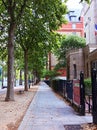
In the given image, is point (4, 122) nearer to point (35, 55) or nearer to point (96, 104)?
point (96, 104)

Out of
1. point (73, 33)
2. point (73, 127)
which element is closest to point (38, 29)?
point (73, 127)

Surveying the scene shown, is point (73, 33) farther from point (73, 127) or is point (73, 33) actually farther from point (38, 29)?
point (73, 127)

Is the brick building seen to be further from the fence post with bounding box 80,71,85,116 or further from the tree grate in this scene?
the tree grate

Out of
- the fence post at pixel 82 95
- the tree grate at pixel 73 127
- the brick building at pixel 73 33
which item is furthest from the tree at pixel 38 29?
the tree grate at pixel 73 127

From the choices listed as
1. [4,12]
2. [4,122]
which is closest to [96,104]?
[4,122]

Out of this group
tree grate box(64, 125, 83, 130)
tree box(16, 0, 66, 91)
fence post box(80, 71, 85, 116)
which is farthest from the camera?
tree box(16, 0, 66, 91)

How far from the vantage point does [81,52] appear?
52.3m

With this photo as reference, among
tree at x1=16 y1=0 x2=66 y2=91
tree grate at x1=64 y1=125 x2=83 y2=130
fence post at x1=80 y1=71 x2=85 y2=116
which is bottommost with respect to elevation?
tree grate at x1=64 y1=125 x2=83 y2=130

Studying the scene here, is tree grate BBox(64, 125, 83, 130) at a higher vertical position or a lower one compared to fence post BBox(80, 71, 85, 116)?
lower

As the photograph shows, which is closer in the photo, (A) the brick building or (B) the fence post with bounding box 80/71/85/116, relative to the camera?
(B) the fence post with bounding box 80/71/85/116

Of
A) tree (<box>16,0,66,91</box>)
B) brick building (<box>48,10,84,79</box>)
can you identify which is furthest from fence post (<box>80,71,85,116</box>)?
brick building (<box>48,10,84,79</box>)

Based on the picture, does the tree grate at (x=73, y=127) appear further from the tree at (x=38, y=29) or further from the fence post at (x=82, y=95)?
the tree at (x=38, y=29)

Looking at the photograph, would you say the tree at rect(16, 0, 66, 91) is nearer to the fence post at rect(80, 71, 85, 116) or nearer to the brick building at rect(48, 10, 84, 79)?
the brick building at rect(48, 10, 84, 79)

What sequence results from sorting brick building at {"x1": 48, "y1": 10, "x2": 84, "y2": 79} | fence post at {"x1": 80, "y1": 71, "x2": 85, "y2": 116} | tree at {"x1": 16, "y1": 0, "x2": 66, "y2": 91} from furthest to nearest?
brick building at {"x1": 48, "y1": 10, "x2": 84, "y2": 79} → tree at {"x1": 16, "y1": 0, "x2": 66, "y2": 91} → fence post at {"x1": 80, "y1": 71, "x2": 85, "y2": 116}
